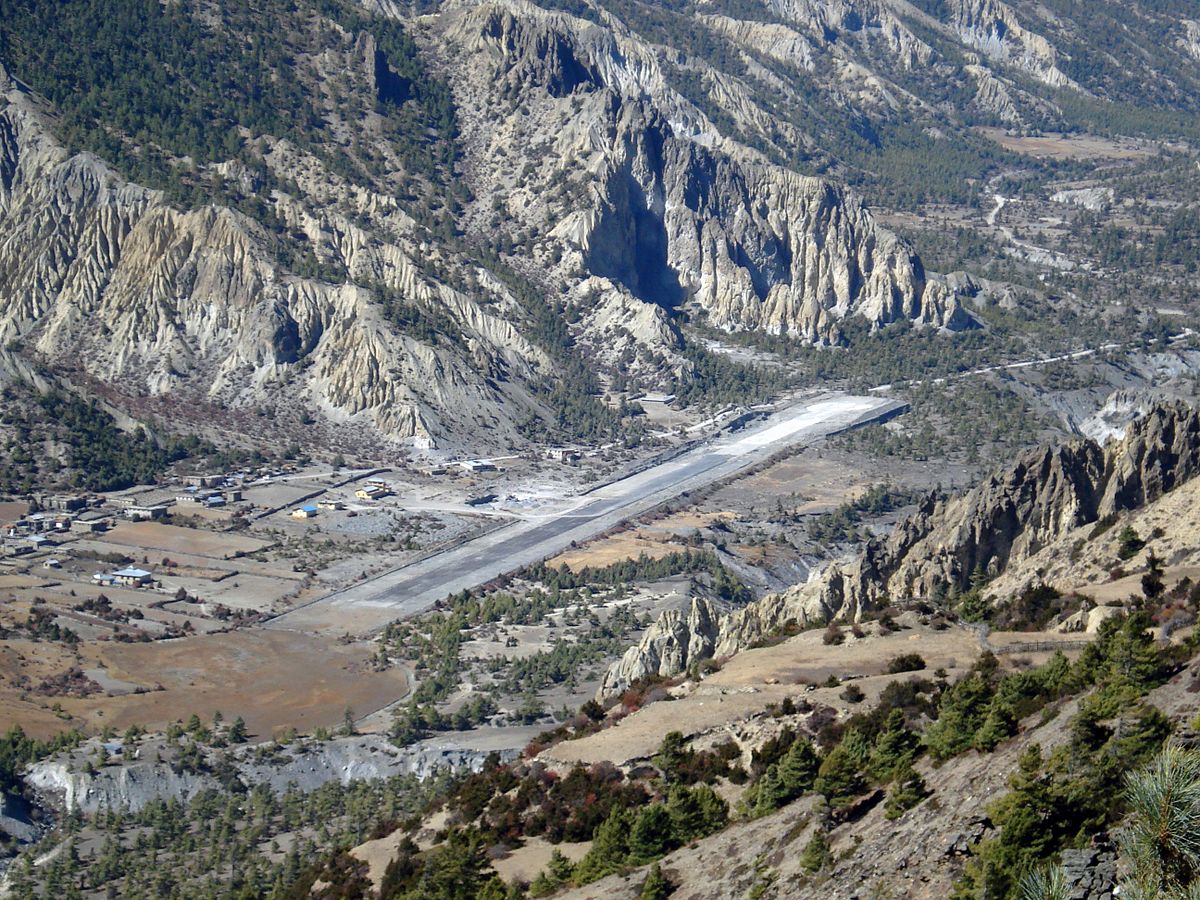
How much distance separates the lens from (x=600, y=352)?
140 meters

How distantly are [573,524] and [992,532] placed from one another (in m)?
45.0

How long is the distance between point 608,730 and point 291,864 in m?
13.2

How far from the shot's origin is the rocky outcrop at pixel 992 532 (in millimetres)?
60531

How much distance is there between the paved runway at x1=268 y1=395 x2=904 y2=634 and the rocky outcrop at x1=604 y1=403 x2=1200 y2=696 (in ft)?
87.5

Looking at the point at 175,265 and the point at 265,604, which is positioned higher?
the point at 175,265

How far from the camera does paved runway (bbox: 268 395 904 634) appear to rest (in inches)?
3482

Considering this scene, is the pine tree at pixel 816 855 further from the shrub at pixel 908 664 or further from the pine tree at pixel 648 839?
the shrub at pixel 908 664

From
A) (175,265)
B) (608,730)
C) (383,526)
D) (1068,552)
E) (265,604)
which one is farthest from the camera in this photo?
(175,265)

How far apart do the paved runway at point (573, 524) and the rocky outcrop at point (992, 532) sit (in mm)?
26664

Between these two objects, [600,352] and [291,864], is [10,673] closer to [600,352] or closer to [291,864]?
[291,864]

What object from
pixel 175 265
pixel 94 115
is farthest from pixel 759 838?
pixel 94 115

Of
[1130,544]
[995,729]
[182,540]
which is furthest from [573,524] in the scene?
[995,729]

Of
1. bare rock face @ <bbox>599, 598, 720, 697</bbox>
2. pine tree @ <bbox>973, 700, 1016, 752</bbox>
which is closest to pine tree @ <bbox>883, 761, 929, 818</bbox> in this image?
pine tree @ <bbox>973, 700, 1016, 752</bbox>

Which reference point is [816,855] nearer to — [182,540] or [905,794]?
[905,794]
